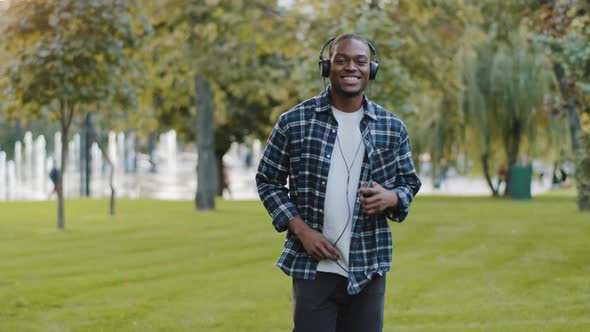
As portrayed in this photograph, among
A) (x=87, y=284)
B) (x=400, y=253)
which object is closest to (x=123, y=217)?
(x=400, y=253)

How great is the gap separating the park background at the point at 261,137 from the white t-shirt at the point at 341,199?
819 millimetres

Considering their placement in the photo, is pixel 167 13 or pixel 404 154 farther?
pixel 167 13

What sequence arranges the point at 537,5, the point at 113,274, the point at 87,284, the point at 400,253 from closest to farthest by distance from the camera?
the point at 87,284, the point at 113,274, the point at 400,253, the point at 537,5

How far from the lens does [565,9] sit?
14312 mm

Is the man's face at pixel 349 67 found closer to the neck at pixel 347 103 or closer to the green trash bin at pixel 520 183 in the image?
the neck at pixel 347 103

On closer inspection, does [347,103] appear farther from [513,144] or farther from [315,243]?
[513,144]

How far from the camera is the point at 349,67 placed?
3.94 metres

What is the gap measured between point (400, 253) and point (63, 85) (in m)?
6.91

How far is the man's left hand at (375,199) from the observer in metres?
3.82

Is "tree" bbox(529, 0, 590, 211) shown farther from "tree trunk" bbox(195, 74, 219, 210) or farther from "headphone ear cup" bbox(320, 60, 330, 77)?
"tree trunk" bbox(195, 74, 219, 210)

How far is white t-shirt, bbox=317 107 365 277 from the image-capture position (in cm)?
393

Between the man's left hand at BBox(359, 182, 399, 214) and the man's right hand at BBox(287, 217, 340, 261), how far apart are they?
22 centimetres

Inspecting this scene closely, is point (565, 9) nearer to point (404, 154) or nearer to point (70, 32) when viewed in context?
point (70, 32)

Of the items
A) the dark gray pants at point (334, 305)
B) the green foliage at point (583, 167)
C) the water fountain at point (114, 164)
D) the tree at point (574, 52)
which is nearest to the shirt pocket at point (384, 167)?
the dark gray pants at point (334, 305)
